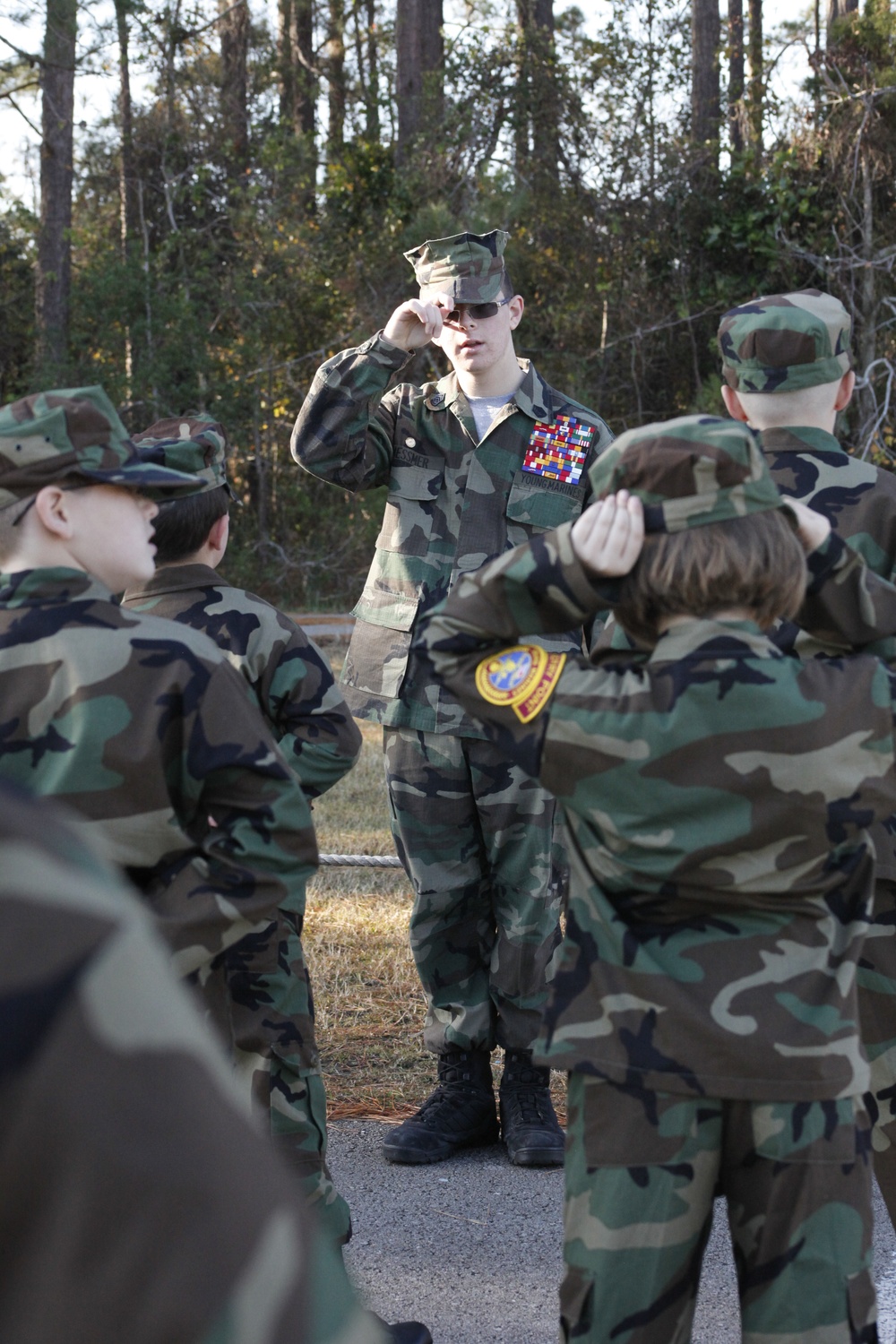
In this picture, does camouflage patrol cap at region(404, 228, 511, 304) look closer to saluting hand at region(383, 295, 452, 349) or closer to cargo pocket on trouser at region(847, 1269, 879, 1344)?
saluting hand at region(383, 295, 452, 349)

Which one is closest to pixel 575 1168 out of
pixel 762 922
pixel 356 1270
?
pixel 762 922

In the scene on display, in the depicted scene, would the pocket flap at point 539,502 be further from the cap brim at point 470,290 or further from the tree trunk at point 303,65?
the tree trunk at point 303,65

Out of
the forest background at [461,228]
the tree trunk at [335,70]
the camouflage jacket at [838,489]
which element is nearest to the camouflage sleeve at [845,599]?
the camouflage jacket at [838,489]

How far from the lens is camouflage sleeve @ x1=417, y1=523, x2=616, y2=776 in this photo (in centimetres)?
205

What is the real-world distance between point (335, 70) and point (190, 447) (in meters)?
18.0

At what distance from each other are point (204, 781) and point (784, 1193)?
1013 mm

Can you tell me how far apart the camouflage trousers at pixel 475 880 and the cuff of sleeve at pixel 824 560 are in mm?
1565

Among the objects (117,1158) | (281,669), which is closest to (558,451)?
(281,669)

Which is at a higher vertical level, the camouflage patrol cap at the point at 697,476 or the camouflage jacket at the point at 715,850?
the camouflage patrol cap at the point at 697,476

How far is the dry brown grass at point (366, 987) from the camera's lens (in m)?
4.10

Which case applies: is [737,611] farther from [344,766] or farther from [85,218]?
[85,218]

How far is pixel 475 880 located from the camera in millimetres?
3760

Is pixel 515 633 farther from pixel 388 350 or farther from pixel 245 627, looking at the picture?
pixel 388 350

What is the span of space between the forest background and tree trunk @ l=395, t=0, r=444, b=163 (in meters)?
0.03
